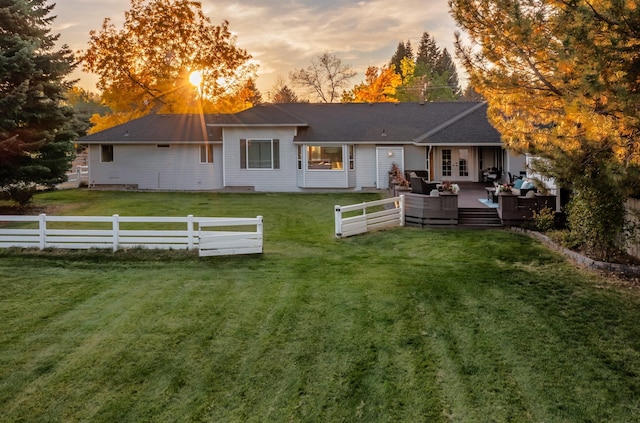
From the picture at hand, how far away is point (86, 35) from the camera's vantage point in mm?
32781

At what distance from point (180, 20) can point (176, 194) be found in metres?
18.7

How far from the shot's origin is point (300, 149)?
73.6 ft

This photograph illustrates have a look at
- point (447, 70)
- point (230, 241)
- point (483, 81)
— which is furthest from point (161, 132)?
point (447, 70)

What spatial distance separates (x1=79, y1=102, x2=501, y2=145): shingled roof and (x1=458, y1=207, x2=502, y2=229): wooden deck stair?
656 cm

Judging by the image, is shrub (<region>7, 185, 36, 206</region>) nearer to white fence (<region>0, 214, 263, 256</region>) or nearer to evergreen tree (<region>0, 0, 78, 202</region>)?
evergreen tree (<region>0, 0, 78, 202</region>)

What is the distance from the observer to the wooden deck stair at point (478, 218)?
12.9 metres

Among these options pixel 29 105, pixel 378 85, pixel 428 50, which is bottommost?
pixel 29 105

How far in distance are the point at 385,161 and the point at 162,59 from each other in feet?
68.3

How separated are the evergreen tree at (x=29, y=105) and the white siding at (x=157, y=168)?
5.81 meters

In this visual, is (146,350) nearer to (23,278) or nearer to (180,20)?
(23,278)

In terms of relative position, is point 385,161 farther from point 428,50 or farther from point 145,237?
point 428,50

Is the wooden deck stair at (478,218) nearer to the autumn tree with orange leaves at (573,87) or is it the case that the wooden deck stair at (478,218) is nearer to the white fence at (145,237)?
the autumn tree with orange leaves at (573,87)

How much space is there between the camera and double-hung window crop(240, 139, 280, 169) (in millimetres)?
22453

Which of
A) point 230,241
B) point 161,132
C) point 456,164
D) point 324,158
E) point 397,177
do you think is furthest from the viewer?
point 161,132
